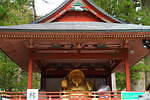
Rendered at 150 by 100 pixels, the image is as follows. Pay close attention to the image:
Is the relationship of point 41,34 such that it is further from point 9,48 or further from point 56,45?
point 9,48

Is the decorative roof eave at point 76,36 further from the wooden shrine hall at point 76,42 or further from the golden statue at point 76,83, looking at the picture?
the golden statue at point 76,83

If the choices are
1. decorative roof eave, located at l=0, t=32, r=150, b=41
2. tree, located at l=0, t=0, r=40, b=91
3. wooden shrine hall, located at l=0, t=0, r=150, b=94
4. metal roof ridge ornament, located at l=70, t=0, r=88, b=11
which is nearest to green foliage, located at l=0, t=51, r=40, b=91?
tree, located at l=0, t=0, r=40, b=91

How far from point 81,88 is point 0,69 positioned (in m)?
7.73

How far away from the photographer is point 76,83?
11.7m

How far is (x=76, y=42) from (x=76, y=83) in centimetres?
247

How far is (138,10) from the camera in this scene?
1659 centimetres

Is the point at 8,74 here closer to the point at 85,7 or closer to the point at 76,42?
the point at 85,7

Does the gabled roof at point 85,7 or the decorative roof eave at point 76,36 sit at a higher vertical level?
the gabled roof at point 85,7

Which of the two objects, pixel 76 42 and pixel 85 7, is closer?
pixel 76 42

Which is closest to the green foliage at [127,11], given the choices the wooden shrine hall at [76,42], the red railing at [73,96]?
the wooden shrine hall at [76,42]

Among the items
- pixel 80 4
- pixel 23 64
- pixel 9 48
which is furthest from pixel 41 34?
pixel 23 64

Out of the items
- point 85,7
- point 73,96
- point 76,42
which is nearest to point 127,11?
point 85,7

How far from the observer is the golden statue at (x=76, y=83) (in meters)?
11.7

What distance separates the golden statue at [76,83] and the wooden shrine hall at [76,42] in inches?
33.6
